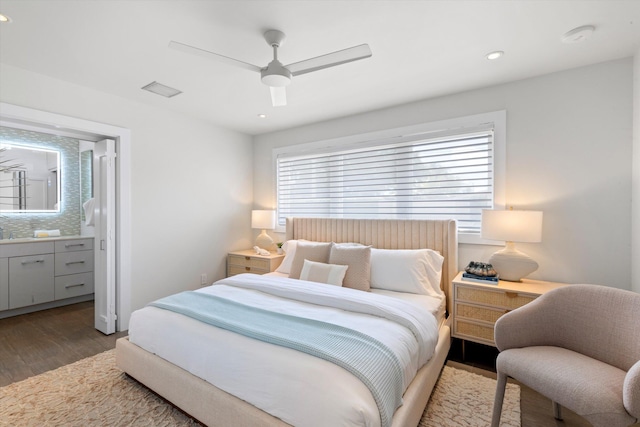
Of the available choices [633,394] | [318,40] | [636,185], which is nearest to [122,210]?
[318,40]

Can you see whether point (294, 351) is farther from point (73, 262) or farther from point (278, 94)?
point (73, 262)

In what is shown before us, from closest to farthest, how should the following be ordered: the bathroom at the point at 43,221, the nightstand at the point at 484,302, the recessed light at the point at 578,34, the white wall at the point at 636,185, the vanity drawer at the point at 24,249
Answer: the recessed light at the point at 578,34, the white wall at the point at 636,185, the nightstand at the point at 484,302, the vanity drawer at the point at 24,249, the bathroom at the point at 43,221

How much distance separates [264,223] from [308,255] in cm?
124

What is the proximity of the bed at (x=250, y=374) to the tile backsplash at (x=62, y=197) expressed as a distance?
11.3ft

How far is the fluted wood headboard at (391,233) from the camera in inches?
114

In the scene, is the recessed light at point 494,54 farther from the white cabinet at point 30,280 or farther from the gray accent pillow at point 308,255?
the white cabinet at point 30,280

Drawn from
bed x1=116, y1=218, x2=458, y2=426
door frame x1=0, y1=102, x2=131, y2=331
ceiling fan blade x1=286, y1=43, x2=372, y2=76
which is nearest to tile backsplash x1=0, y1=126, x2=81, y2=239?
door frame x1=0, y1=102, x2=131, y2=331

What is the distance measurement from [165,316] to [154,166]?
2124mm

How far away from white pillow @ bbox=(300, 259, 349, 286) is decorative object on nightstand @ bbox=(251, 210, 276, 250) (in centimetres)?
136

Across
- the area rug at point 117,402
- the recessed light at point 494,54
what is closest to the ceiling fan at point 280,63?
the recessed light at point 494,54

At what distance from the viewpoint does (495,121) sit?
2818mm

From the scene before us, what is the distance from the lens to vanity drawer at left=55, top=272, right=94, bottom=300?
13.3 ft

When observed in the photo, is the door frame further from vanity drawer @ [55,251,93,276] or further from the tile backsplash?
the tile backsplash

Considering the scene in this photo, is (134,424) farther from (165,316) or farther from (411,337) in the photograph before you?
(411,337)
